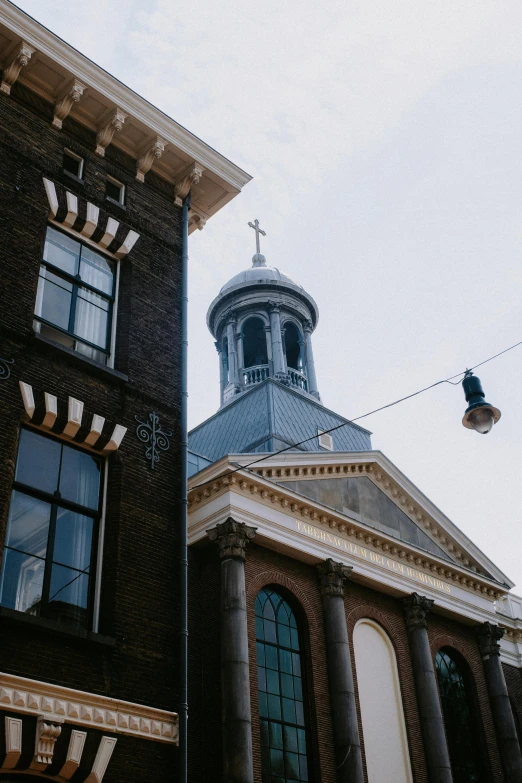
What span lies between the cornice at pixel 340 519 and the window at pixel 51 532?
334 inches

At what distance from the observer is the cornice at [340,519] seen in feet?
74.9

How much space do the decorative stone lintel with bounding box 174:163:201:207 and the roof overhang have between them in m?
0.04

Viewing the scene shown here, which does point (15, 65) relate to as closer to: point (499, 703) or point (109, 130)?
point (109, 130)

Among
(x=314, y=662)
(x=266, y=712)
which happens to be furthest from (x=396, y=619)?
(x=266, y=712)

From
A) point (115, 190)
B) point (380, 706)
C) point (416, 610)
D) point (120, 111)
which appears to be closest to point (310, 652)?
point (380, 706)

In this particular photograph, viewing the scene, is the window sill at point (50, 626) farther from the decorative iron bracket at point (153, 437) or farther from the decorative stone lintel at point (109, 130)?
the decorative stone lintel at point (109, 130)

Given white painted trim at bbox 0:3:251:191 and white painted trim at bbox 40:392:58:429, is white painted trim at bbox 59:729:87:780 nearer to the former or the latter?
white painted trim at bbox 40:392:58:429

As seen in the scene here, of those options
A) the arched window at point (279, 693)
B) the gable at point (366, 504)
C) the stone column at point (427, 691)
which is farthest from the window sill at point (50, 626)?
the stone column at point (427, 691)

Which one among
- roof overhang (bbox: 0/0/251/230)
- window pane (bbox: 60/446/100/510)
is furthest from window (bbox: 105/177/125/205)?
window pane (bbox: 60/446/100/510)

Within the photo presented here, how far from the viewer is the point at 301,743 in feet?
70.4

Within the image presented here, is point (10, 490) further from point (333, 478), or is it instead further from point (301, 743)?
point (333, 478)

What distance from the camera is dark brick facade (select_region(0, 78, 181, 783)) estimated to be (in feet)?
40.0

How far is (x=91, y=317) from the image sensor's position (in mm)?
16016

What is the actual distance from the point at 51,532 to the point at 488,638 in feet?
64.5
